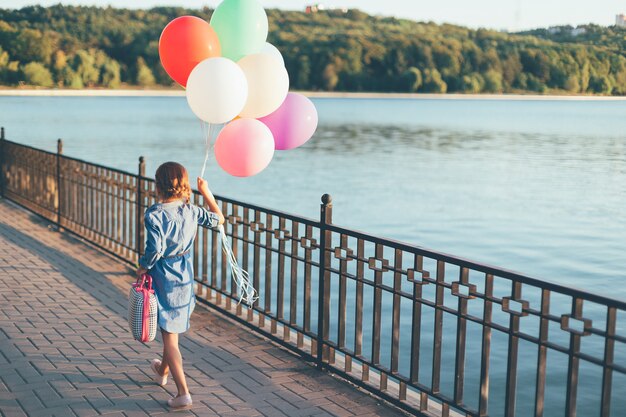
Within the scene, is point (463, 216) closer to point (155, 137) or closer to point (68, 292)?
point (68, 292)

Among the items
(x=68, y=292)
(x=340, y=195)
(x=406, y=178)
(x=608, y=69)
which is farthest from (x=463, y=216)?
(x=608, y=69)

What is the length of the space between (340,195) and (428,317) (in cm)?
1788

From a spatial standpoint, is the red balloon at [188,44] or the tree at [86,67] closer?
the red balloon at [188,44]

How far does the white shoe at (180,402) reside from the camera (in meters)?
5.46

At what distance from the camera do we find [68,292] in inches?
A: 343

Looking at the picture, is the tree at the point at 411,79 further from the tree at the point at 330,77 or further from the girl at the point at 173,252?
the girl at the point at 173,252

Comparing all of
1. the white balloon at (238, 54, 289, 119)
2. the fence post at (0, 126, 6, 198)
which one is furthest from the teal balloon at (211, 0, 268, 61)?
the fence post at (0, 126, 6, 198)

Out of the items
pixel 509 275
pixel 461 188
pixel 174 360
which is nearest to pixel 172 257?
pixel 174 360

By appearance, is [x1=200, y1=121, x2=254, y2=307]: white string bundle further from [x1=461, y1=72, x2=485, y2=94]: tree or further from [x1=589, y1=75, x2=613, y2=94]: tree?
[x1=461, y1=72, x2=485, y2=94]: tree

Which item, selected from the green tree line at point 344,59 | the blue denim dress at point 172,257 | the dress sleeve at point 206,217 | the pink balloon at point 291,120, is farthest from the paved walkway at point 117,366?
the green tree line at point 344,59

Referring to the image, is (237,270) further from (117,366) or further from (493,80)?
(493,80)

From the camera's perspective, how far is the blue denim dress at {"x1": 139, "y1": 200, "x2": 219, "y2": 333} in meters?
5.23

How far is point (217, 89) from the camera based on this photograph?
230 inches

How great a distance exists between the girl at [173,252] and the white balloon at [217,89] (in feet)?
2.11
